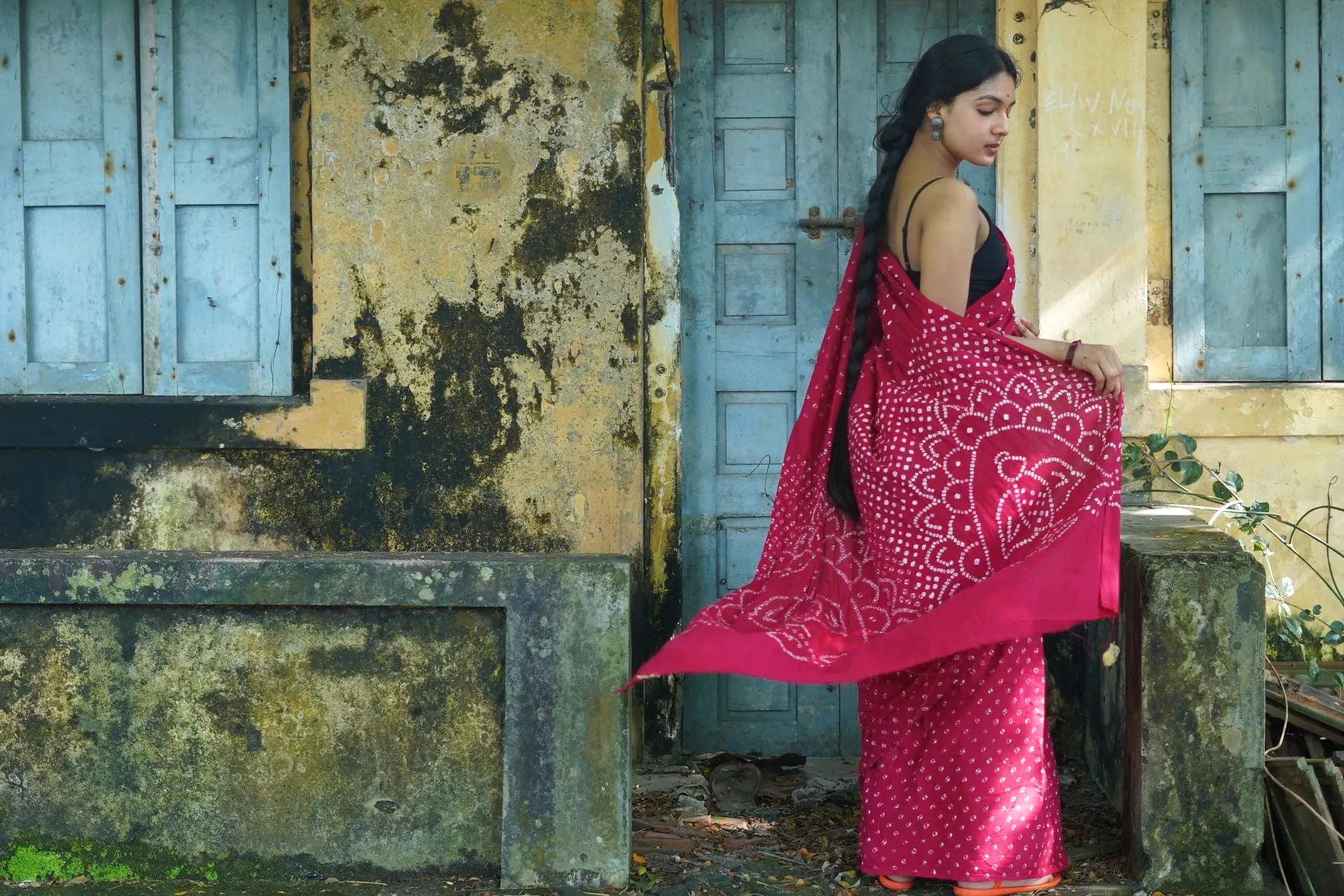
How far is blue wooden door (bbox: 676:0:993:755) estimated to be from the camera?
15.8 feet

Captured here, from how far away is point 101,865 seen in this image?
3.37 m

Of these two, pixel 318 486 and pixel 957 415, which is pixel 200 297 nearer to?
pixel 318 486

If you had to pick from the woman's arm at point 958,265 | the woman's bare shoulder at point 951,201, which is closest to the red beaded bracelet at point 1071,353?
the woman's arm at point 958,265

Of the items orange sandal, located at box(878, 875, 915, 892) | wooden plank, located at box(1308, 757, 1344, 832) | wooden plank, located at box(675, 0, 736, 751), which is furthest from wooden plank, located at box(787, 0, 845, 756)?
wooden plank, located at box(1308, 757, 1344, 832)

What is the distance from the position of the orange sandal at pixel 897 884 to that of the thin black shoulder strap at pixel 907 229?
4.77ft

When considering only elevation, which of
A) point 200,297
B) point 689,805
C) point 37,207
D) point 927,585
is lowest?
point 689,805

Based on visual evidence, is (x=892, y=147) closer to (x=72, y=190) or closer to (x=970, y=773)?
(x=970, y=773)

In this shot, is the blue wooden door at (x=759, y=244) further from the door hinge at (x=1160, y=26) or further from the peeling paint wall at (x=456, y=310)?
the door hinge at (x=1160, y=26)

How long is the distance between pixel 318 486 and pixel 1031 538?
2452 millimetres

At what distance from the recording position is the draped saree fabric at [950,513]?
10.4ft

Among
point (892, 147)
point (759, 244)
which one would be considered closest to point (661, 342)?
point (759, 244)

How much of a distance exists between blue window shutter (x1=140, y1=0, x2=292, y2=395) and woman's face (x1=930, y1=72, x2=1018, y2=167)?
2447 mm

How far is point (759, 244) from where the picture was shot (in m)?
4.88

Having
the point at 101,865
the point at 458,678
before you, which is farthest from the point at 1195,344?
the point at 101,865
